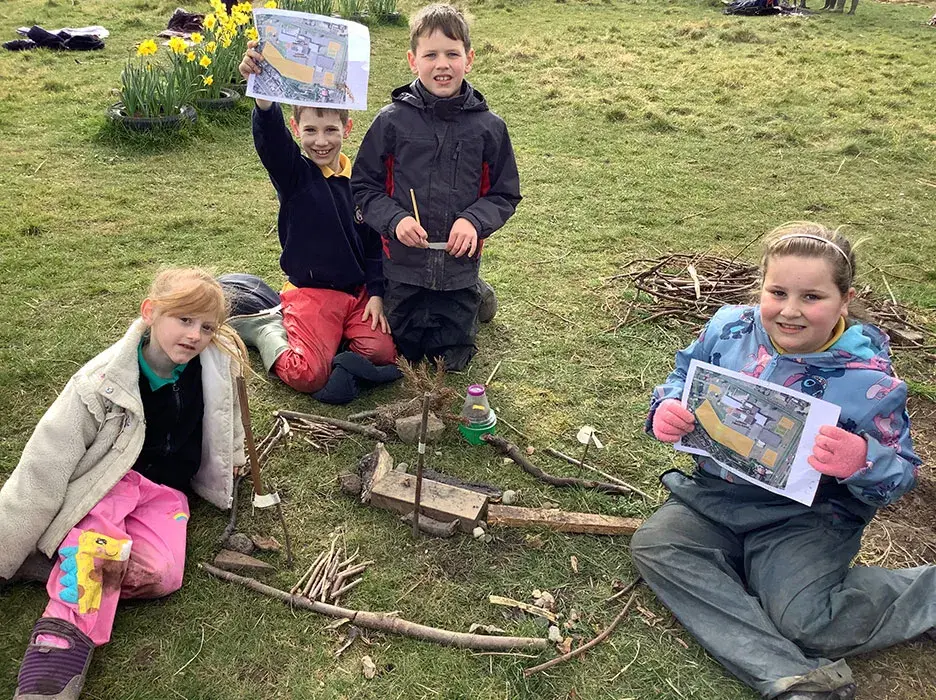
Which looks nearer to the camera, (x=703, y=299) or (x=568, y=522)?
(x=568, y=522)

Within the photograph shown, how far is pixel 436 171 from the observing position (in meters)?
3.82

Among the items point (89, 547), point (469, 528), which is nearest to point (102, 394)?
point (89, 547)

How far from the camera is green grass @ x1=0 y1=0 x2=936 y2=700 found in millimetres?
2568

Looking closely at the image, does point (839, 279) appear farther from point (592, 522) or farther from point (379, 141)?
point (379, 141)

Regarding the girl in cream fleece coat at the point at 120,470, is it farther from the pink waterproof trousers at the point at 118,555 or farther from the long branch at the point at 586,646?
the long branch at the point at 586,646

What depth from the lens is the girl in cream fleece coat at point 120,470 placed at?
8.02 ft

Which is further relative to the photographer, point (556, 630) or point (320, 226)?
point (320, 226)

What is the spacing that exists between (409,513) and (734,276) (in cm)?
315

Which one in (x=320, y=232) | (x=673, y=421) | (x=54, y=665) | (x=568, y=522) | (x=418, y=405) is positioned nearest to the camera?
(x=54, y=665)

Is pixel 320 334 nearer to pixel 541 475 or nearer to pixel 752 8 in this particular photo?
pixel 541 475

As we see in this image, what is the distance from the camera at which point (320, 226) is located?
4.06 metres

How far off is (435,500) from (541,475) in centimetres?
59

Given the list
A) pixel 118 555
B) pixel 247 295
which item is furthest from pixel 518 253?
pixel 118 555

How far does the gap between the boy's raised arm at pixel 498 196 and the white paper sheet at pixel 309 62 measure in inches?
30.2
